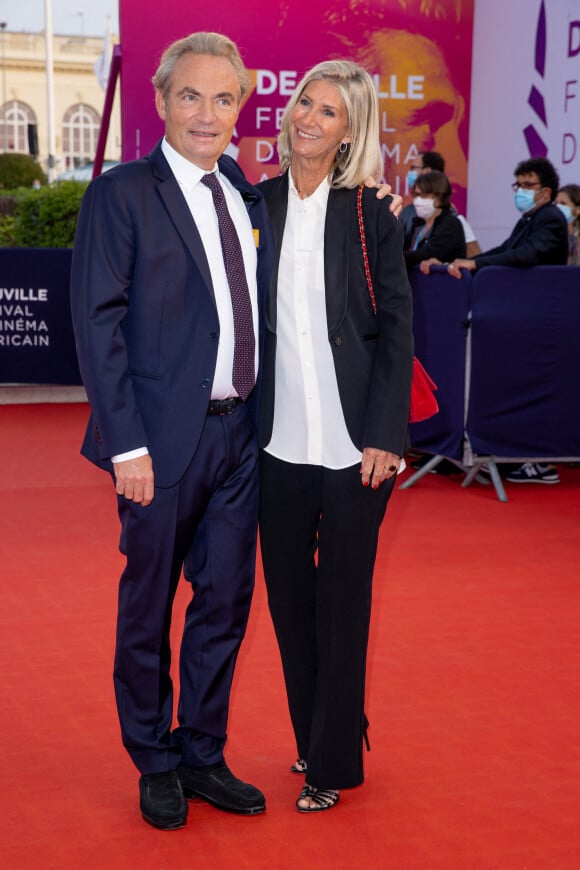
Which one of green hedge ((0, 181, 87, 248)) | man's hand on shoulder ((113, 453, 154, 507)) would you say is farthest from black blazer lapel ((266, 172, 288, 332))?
green hedge ((0, 181, 87, 248))

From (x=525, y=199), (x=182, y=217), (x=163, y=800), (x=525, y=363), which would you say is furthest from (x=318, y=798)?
(x=525, y=199)

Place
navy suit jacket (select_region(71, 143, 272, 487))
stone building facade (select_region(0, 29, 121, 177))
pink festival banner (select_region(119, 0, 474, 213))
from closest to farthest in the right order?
navy suit jacket (select_region(71, 143, 272, 487)) → pink festival banner (select_region(119, 0, 474, 213)) → stone building facade (select_region(0, 29, 121, 177))

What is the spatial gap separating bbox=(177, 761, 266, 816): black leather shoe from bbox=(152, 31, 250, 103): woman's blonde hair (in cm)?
171

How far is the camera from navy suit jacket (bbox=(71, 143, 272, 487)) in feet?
9.07

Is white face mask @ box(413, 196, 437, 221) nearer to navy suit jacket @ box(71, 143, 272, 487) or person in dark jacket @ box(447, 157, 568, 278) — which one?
person in dark jacket @ box(447, 157, 568, 278)

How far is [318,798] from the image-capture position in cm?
312

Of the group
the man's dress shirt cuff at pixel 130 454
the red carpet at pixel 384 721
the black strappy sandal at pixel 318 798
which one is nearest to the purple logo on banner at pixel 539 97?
the red carpet at pixel 384 721

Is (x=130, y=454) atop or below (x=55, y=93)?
below

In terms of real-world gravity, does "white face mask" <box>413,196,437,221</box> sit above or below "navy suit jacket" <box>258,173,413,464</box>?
above

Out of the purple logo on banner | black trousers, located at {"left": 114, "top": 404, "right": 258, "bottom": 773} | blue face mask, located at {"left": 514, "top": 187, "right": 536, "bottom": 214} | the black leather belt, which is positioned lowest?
black trousers, located at {"left": 114, "top": 404, "right": 258, "bottom": 773}

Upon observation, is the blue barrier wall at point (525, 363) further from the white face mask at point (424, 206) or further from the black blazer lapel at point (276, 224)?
the black blazer lapel at point (276, 224)

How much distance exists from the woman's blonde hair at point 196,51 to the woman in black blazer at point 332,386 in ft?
0.59

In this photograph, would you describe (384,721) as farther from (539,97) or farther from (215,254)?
(539,97)

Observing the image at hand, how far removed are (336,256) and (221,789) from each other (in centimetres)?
138
